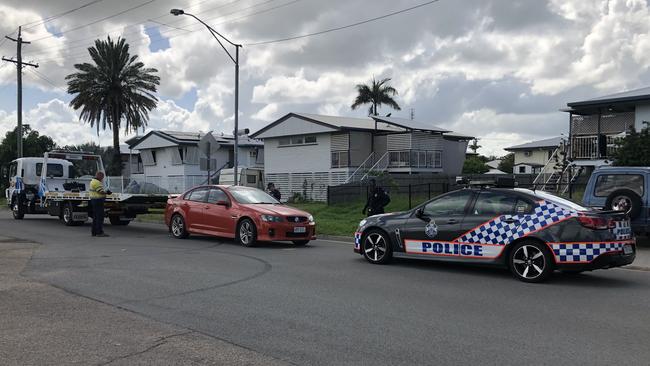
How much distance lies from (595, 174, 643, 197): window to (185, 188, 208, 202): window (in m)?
9.50

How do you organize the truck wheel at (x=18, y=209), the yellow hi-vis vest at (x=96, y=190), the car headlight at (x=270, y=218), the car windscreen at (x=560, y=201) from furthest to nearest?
the truck wheel at (x=18, y=209) < the yellow hi-vis vest at (x=96, y=190) < the car headlight at (x=270, y=218) < the car windscreen at (x=560, y=201)

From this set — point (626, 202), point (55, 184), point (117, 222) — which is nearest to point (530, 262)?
point (626, 202)

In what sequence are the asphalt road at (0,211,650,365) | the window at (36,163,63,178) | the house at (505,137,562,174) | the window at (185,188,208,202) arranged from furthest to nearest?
the house at (505,137,562,174) < the window at (36,163,63,178) < the window at (185,188,208,202) < the asphalt road at (0,211,650,365)

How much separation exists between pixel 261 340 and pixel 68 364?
1.69 metres

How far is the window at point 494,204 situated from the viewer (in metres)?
9.36

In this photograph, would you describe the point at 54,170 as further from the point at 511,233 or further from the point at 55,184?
the point at 511,233

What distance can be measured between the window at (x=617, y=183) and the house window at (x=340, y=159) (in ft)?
74.0

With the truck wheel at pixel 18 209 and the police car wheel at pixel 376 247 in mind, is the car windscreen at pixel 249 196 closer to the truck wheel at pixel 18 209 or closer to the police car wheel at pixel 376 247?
the police car wheel at pixel 376 247

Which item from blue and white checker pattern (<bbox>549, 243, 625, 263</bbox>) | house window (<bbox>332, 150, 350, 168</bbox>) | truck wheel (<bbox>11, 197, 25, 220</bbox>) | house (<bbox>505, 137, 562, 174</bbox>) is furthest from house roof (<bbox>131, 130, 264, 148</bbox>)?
blue and white checker pattern (<bbox>549, 243, 625, 263</bbox>)

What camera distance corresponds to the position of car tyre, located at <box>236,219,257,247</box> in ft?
44.1

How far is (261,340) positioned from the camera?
5.57m

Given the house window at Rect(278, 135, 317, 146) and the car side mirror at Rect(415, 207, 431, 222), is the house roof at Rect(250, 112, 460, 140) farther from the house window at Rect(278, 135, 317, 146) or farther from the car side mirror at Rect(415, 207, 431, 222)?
the car side mirror at Rect(415, 207, 431, 222)

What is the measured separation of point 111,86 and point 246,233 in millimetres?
30826

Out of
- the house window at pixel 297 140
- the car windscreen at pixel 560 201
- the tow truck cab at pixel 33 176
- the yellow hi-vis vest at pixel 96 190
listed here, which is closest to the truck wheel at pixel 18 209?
the tow truck cab at pixel 33 176
